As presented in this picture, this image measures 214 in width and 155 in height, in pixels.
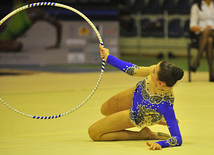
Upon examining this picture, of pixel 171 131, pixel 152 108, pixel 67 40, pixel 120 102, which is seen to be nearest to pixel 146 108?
pixel 152 108

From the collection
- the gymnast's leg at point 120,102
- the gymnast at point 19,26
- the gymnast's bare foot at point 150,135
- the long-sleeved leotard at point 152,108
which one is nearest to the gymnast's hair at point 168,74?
the long-sleeved leotard at point 152,108

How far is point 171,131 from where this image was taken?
4059 mm

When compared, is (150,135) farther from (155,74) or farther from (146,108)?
(155,74)

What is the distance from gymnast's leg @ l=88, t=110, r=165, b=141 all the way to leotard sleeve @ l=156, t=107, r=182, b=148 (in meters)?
0.35

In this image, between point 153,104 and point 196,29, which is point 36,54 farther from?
point 153,104

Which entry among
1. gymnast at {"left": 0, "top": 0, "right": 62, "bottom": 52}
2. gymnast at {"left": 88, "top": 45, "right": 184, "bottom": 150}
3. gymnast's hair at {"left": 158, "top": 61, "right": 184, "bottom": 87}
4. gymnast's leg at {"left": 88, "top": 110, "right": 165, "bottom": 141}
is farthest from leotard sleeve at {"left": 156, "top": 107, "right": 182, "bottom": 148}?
gymnast at {"left": 0, "top": 0, "right": 62, "bottom": 52}

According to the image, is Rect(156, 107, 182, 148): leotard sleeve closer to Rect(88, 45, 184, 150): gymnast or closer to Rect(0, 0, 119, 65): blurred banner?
Rect(88, 45, 184, 150): gymnast

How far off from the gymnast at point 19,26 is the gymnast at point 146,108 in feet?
24.1

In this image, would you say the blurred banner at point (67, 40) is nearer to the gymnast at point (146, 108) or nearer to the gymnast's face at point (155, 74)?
the gymnast at point (146, 108)

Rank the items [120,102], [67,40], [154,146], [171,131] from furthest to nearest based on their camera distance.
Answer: [67,40] → [120,102] → [171,131] → [154,146]

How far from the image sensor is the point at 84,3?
40.0 feet

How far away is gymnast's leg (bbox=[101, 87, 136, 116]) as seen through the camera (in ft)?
14.5

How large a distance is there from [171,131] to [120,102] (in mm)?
612

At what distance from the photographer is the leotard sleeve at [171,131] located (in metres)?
4.02
